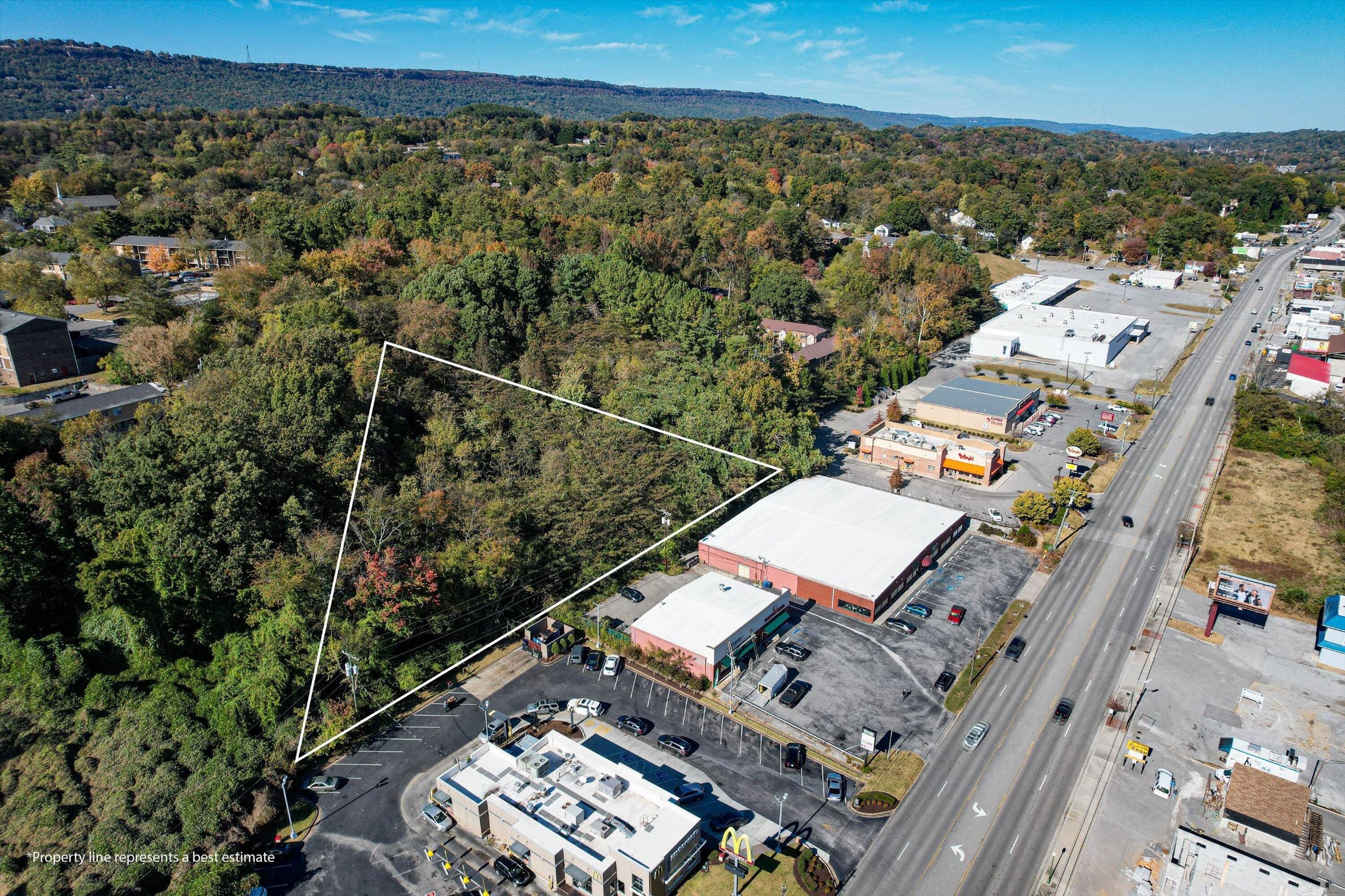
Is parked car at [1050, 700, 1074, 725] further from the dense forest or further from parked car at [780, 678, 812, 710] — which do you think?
the dense forest

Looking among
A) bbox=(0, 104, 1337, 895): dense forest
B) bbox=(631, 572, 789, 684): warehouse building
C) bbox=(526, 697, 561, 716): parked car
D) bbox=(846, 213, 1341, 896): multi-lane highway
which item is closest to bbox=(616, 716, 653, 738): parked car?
bbox=(526, 697, 561, 716): parked car

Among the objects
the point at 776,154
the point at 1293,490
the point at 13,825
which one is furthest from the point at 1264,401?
the point at 776,154

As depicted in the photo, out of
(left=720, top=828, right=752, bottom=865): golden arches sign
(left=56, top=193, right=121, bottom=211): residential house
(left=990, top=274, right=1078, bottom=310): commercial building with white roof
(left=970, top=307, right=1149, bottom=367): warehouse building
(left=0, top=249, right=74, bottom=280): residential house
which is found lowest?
(left=720, top=828, right=752, bottom=865): golden arches sign

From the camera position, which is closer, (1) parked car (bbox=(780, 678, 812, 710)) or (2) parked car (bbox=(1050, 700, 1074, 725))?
(2) parked car (bbox=(1050, 700, 1074, 725))

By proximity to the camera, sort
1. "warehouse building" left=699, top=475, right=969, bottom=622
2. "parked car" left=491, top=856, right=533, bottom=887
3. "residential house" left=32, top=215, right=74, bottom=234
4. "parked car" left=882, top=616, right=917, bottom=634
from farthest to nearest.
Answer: "residential house" left=32, top=215, right=74, bottom=234
"warehouse building" left=699, top=475, right=969, bottom=622
"parked car" left=882, top=616, right=917, bottom=634
"parked car" left=491, top=856, right=533, bottom=887

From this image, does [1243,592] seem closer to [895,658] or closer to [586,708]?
[895,658]

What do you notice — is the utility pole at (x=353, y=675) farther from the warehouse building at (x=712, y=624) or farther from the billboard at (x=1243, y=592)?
the billboard at (x=1243, y=592)

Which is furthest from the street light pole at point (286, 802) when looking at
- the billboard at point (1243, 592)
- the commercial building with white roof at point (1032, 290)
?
the commercial building with white roof at point (1032, 290)
